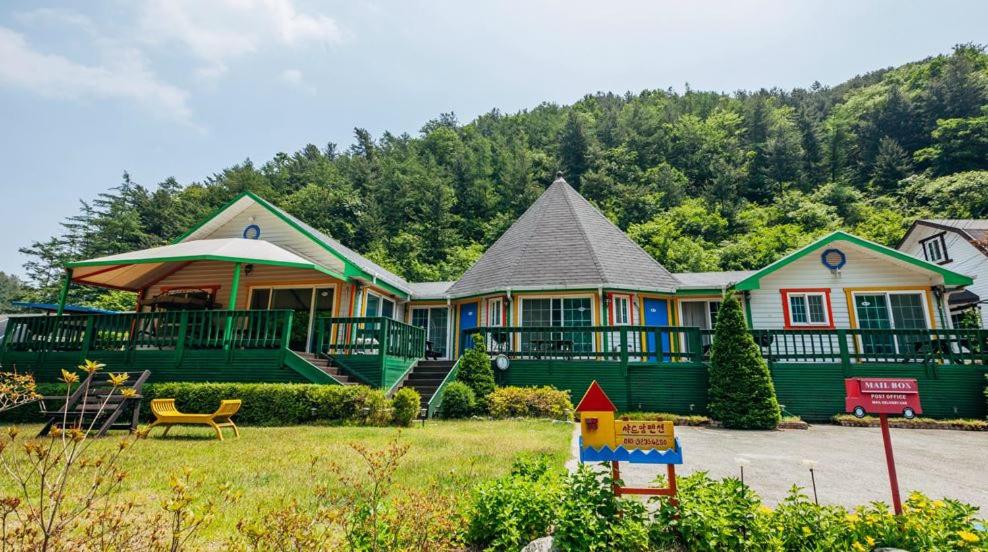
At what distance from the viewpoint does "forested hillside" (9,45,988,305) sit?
1448 inches

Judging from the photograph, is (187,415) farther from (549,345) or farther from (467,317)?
(467,317)

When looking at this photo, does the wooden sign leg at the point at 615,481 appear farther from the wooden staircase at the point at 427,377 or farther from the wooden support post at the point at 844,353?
the wooden support post at the point at 844,353

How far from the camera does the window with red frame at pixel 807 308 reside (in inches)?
611

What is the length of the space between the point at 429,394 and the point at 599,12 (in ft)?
30.9

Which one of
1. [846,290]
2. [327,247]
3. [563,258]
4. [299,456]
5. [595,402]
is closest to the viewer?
[595,402]

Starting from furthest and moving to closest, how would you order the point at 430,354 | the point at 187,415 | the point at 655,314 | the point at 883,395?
1. the point at 430,354
2. the point at 655,314
3. the point at 187,415
4. the point at 883,395

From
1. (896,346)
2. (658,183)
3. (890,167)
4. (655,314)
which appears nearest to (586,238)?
(655,314)

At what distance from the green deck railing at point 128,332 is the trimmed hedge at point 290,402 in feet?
5.20

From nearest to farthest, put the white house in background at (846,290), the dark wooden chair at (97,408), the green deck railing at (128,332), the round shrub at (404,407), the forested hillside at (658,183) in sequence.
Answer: the dark wooden chair at (97,408), the round shrub at (404,407), the green deck railing at (128,332), the white house in background at (846,290), the forested hillside at (658,183)

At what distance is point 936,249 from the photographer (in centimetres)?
Answer: 2550

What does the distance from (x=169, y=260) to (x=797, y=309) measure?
19819 mm

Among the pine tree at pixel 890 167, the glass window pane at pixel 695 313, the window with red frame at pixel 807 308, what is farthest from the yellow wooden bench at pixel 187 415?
the pine tree at pixel 890 167

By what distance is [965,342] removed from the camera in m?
12.1

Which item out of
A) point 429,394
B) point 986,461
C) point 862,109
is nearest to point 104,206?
point 429,394
